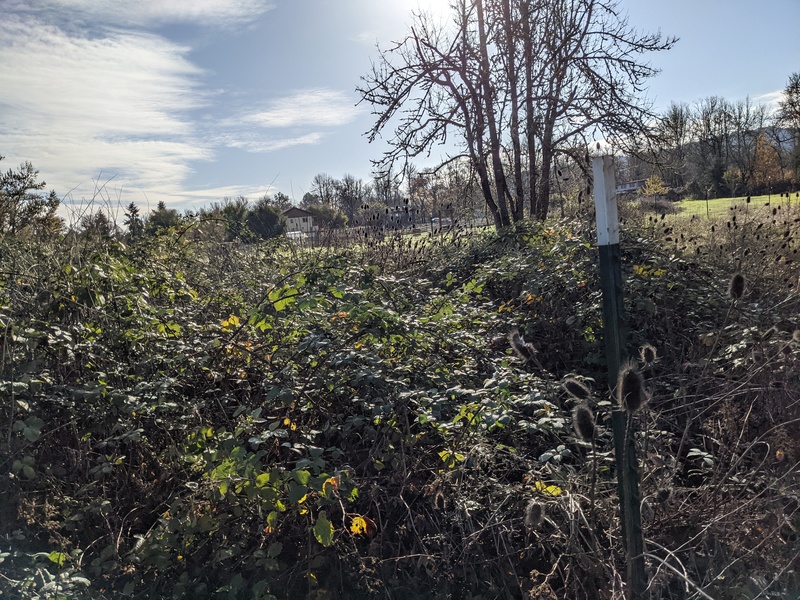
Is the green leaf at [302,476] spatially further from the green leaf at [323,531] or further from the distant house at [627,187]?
the distant house at [627,187]

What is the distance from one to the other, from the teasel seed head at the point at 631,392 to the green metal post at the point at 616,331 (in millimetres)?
92

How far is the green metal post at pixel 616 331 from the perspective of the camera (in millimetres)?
2041

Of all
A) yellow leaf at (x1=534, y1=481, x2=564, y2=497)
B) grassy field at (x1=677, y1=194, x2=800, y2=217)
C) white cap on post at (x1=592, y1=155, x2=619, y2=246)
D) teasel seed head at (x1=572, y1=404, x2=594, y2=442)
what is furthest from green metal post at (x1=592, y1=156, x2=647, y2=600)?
grassy field at (x1=677, y1=194, x2=800, y2=217)

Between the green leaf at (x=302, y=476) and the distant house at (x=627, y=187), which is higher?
the distant house at (x=627, y=187)

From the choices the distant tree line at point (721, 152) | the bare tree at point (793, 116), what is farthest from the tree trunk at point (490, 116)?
the bare tree at point (793, 116)

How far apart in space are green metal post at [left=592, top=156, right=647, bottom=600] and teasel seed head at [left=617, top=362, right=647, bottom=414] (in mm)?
92

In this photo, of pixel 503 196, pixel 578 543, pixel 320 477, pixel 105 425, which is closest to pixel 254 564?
pixel 320 477

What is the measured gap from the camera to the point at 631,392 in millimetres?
1963

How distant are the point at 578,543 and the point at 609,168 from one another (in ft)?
5.04

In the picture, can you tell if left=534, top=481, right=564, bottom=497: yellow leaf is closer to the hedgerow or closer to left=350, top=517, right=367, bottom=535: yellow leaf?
the hedgerow

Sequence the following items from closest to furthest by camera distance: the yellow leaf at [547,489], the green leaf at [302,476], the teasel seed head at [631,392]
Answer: the teasel seed head at [631,392] → the green leaf at [302,476] → the yellow leaf at [547,489]

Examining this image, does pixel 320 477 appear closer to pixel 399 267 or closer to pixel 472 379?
pixel 472 379

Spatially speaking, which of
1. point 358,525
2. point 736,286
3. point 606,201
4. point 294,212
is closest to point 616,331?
point 606,201

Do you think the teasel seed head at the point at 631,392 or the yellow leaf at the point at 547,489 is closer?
the teasel seed head at the point at 631,392
